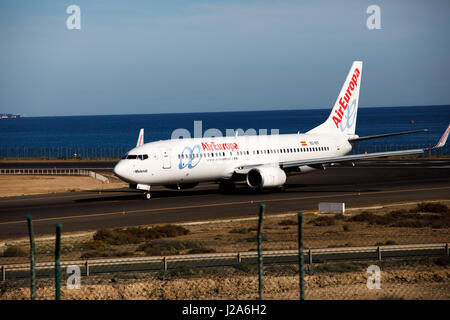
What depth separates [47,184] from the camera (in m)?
69.1

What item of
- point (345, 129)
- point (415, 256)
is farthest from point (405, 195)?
point (415, 256)

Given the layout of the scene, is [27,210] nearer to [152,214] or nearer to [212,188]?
[152,214]

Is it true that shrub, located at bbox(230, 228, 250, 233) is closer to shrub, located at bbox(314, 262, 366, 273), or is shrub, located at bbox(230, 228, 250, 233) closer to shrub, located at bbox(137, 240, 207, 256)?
shrub, located at bbox(137, 240, 207, 256)

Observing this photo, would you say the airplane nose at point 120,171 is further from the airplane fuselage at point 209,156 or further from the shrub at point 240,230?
the shrub at point 240,230

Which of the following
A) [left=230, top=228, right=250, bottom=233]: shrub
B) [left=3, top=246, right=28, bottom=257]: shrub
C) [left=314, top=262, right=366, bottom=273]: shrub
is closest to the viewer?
[left=314, top=262, right=366, bottom=273]: shrub

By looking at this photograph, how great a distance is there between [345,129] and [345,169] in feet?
55.1

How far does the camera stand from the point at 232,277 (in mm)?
24078

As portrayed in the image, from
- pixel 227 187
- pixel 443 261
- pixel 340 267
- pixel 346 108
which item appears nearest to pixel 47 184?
pixel 227 187

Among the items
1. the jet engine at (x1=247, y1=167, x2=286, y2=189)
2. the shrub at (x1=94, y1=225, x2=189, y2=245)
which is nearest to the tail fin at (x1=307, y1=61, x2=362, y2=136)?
the jet engine at (x1=247, y1=167, x2=286, y2=189)

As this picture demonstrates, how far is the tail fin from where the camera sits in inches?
2539

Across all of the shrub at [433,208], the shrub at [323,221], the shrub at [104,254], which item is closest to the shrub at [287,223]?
the shrub at [323,221]

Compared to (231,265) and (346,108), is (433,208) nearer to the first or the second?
(231,265)

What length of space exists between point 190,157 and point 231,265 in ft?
83.7

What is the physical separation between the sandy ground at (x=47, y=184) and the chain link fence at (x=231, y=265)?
2841 centimetres
